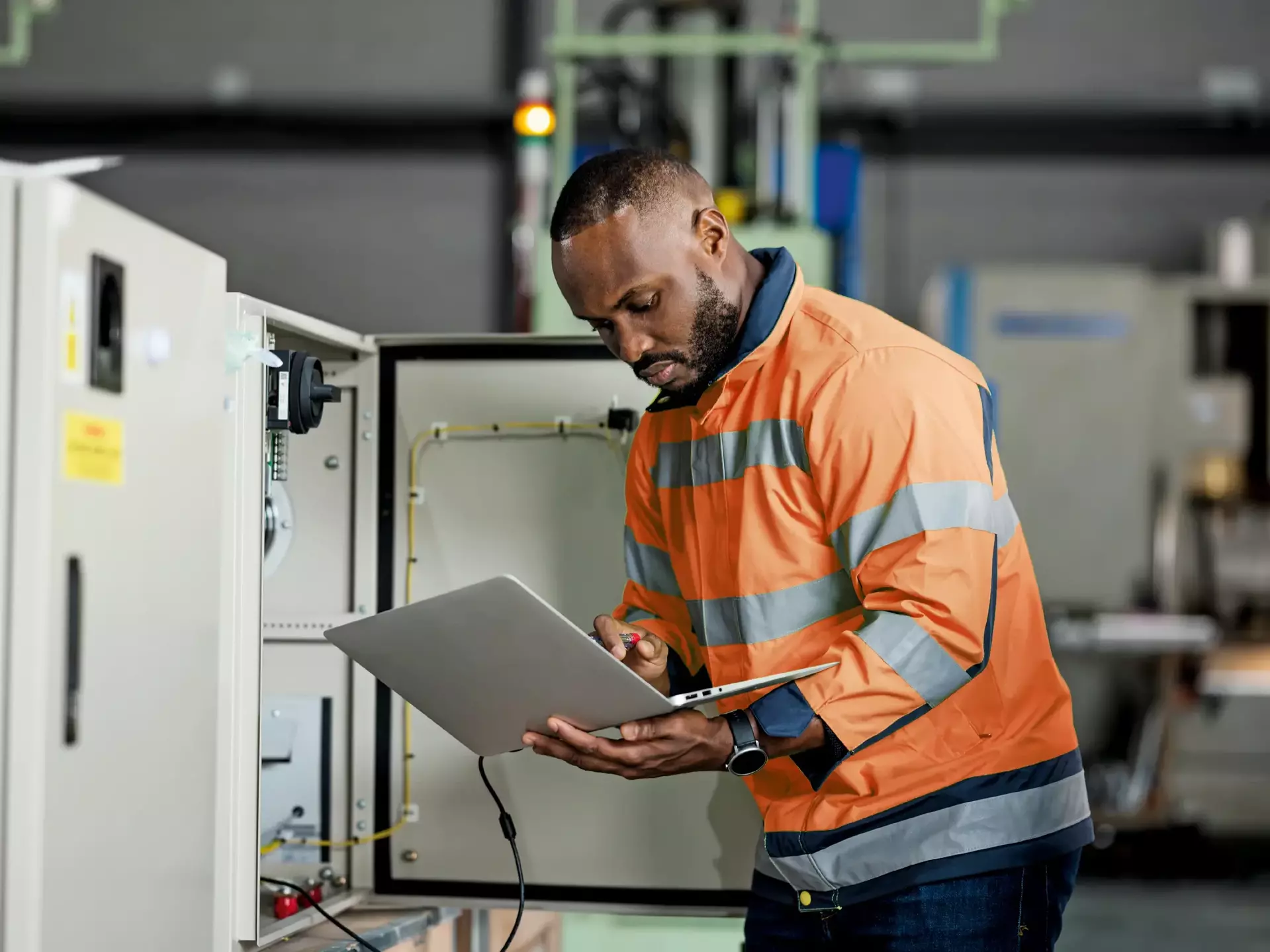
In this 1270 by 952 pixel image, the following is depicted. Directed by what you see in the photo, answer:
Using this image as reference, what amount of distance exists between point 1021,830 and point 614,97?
9.55 feet

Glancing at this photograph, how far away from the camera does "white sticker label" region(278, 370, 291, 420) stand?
1.60m

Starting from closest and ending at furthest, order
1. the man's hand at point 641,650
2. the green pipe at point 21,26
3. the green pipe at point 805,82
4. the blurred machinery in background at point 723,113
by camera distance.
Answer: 1. the man's hand at point 641,650
2. the blurred machinery in background at point 723,113
3. the green pipe at point 805,82
4. the green pipe at point 21,26

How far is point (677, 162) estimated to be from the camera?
5.01ft

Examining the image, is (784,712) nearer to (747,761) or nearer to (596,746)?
(747,761)

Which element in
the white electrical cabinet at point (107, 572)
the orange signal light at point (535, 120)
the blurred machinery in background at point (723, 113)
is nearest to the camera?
the white electrical cabinet at point (107, 572)

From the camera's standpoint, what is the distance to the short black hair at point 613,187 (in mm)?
1465

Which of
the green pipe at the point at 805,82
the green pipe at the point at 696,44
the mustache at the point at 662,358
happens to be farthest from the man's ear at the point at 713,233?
the green pipe at the point at 696,44

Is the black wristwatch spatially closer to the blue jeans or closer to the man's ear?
the blue jeans

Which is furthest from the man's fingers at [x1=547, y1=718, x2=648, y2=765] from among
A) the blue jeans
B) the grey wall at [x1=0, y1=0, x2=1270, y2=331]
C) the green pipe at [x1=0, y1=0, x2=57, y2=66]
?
the green pipe at [x1=0, y1=0, x2=57, y2=66]

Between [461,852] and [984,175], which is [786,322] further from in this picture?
[984,175]

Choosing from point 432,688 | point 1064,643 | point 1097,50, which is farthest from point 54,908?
point 1097,50

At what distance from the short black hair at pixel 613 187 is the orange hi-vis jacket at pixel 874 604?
0.18 m

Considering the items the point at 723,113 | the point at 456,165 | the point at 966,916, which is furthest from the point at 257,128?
the point at 966,916

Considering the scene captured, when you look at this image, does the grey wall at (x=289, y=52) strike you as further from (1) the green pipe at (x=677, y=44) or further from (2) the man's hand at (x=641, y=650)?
(2) the man's hand at (x=641, y=650)
